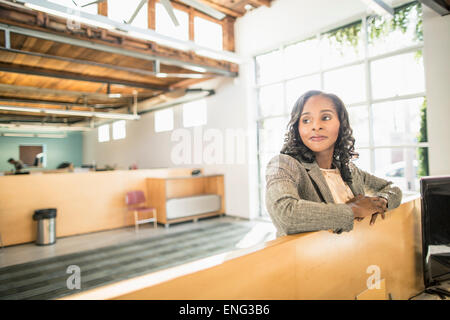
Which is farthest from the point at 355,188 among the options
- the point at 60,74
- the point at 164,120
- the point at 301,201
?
the point at 164,120

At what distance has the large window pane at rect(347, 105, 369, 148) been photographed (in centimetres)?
486

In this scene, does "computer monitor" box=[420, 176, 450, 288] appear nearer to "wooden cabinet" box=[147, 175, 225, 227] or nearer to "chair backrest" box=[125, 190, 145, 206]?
"wooden cabinet" box=[147, 175, 225, 227]

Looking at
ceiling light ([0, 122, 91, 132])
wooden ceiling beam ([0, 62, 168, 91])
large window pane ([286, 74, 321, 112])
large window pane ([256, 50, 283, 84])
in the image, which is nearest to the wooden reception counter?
large window pane ([286, 74, 321, 112])

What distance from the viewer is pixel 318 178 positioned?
1.24m

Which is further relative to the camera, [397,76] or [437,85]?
[397,76]

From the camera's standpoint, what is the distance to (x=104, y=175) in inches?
242

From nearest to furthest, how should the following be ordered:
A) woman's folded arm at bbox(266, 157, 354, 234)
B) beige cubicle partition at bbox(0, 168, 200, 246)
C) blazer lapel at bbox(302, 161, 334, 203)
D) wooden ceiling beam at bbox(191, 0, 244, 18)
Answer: woman's folded arm at bbox(266, 157, 354, 234), blazer lapel at bbox(302, 161, 334, 203), beige cubicle partition at bbox(0, 168, 200, 246), wooden ceiling beam at bbox(191, 0, 244, 18)

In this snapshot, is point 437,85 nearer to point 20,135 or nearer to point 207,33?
point 207,33

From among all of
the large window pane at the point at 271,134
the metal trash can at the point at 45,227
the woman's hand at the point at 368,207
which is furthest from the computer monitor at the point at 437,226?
the metal trash can at the point at 45,227

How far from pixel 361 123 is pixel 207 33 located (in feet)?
13.5

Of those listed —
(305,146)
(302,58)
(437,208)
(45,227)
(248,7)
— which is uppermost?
(248,7)

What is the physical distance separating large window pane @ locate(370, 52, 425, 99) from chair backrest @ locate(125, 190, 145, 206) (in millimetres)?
5037

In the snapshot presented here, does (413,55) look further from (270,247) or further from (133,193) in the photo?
(133,193)

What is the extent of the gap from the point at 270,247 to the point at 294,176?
0.39 m
